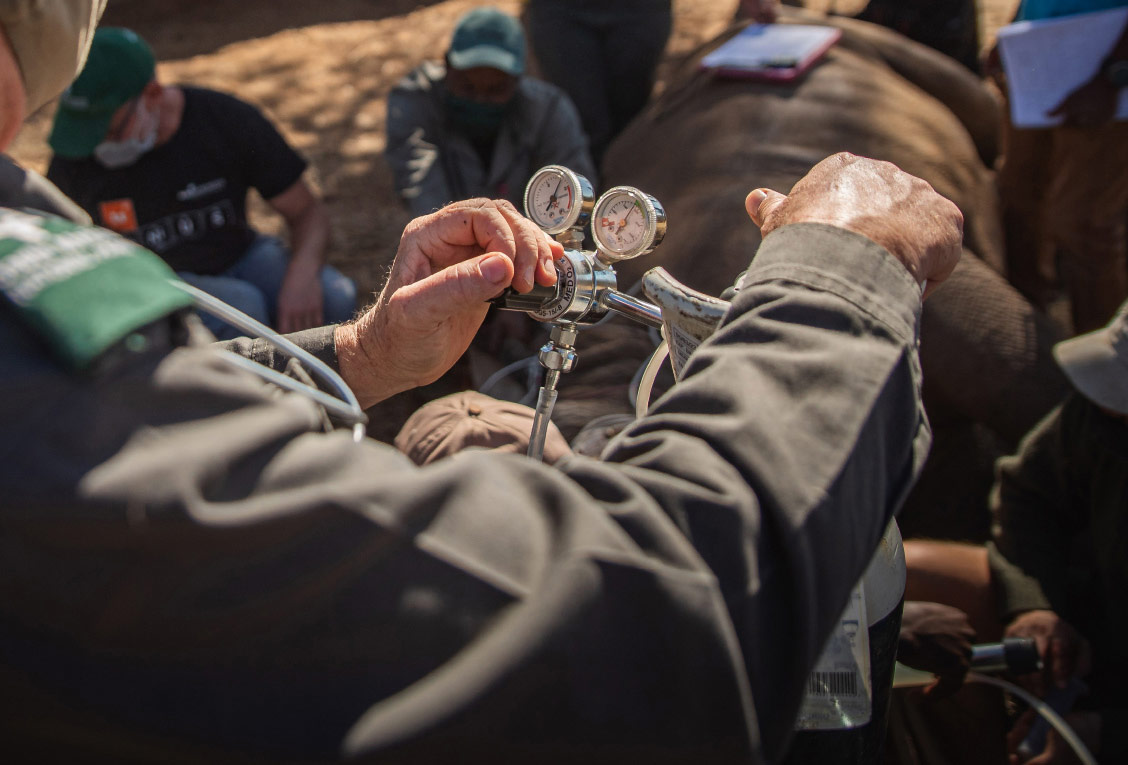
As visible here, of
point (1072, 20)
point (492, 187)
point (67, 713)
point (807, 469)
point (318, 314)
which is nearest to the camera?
point (67, 713)

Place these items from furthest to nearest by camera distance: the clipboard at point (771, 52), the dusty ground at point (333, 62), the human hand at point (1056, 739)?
1. the dusty ground at point (333, 62)
2. the clipboard at point (771, 52)
3. the human hand at point (1056, 739)

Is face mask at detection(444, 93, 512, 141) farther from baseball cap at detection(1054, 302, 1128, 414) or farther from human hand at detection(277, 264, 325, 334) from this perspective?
baseball cap at detection(1054, 302, 1128, 414)

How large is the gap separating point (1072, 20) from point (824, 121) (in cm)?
97

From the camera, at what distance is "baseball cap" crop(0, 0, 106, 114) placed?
95 cm

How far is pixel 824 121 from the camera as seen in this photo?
4.02 meters

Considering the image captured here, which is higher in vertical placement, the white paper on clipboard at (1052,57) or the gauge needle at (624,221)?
the gauge needle at (624,221)

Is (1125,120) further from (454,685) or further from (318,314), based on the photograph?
(454,685)

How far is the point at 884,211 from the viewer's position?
109 cm

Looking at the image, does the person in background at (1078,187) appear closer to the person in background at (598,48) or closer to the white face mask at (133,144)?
the person in background at (598,48)

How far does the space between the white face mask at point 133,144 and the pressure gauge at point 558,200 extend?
103 inches

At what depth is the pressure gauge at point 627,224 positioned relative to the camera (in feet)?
4.67

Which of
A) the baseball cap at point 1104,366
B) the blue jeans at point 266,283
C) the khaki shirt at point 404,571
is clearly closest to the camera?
the khaki shirt at point 404,571

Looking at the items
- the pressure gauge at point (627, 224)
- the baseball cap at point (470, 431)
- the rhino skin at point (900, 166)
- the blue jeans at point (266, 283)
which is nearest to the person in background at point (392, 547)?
the pressure gauge at point (627, 224)

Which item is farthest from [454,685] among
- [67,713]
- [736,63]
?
[736,63]
